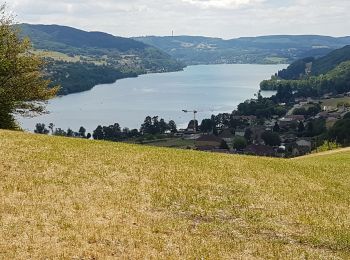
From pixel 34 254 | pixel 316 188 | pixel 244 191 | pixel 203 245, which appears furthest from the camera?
pixel 316 188

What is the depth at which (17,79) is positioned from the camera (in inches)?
2296

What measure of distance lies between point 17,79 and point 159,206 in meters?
43.1

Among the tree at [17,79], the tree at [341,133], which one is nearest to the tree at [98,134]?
the tree at [341,133]

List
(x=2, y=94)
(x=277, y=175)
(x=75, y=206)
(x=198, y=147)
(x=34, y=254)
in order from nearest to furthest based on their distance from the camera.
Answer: (x=34, y=254)
(x=75, y=206)
(x=277, y=175)
(x=2, y=94)
(x=198, y=147)

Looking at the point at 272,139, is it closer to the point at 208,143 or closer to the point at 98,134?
the point at 208,143

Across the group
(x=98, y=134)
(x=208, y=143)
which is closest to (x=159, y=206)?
(x=208, y=143)

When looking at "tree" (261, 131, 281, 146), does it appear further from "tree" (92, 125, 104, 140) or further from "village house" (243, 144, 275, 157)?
"tree" (92, 125, 104, 140)

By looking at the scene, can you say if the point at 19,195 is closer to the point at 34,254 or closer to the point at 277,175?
the point at 34,254

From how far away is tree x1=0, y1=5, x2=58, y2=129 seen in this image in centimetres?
5581

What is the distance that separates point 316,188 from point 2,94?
41.1m

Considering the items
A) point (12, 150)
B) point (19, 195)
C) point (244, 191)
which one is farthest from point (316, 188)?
point (12, 150)

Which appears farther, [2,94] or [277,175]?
[2,94]

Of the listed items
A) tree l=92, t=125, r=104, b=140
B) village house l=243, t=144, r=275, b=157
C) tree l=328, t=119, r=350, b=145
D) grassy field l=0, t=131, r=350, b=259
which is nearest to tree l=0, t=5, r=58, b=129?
grassy field l=0, t=131, r=350, b=259

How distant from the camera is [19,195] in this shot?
20312 mm
